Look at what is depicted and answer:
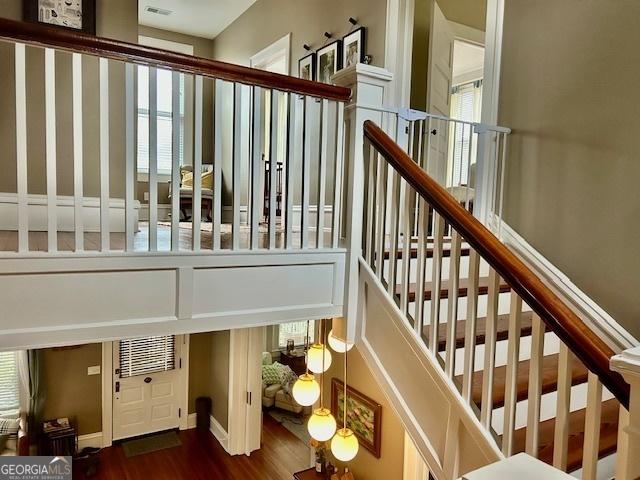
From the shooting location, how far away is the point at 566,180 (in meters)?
2.71

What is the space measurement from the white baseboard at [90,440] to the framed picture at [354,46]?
5.53m

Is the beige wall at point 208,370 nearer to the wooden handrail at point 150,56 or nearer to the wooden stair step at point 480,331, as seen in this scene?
the wooden stair step at point 480,331

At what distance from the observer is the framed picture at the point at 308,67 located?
453 cm

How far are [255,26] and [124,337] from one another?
4832 millimetres

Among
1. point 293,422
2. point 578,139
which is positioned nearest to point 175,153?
point 578,139

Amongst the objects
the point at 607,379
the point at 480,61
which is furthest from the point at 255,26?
the point at 607,379

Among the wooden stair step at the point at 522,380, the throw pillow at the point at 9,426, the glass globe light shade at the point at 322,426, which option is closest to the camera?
the wooden stair step at the point at 522,380

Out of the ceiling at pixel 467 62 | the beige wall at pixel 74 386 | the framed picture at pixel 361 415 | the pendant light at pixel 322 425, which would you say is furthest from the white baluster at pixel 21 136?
the ceiling at pixel 467 62

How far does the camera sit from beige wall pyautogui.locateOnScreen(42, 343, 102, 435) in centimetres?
555

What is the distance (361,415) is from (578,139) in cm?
283

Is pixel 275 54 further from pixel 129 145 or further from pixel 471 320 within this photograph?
pixel 471 320

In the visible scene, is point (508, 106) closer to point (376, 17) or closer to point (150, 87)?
point (376, 17)

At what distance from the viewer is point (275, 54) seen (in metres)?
5.24

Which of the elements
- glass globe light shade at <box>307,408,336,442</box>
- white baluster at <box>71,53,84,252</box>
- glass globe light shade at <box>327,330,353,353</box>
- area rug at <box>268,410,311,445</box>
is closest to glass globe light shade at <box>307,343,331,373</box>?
glass globe light shade at <box>307,408,336,442</box>
